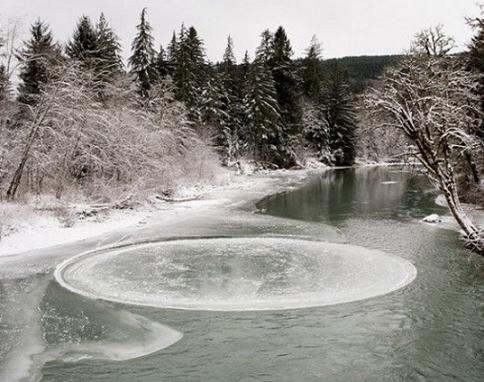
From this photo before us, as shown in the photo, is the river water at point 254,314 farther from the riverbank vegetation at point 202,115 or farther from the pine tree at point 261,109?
the pine tree at point 261,109

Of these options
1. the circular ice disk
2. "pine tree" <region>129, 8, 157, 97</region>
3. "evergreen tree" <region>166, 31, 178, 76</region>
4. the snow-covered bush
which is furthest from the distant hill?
the circular ice disk

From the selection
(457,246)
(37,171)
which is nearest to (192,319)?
(457,246)

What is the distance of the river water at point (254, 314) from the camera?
7.95 meters

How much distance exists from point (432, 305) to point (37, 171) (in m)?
18.4

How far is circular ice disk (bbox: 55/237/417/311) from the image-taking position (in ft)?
37.0

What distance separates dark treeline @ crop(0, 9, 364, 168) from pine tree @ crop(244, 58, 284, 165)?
0.11 metres

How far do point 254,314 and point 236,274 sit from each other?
2.98m

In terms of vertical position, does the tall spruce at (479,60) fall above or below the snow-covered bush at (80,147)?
above

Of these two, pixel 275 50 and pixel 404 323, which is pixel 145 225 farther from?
pixel 275 50

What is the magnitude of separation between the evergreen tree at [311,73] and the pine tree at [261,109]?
1702 cm

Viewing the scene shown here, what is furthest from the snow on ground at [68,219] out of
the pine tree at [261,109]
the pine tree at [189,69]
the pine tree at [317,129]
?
the pine tree at [317,129]

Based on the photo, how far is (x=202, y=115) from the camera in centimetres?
5138

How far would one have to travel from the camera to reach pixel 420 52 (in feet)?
85.4

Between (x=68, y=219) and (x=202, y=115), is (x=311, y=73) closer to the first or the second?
(x=202, y=115)
